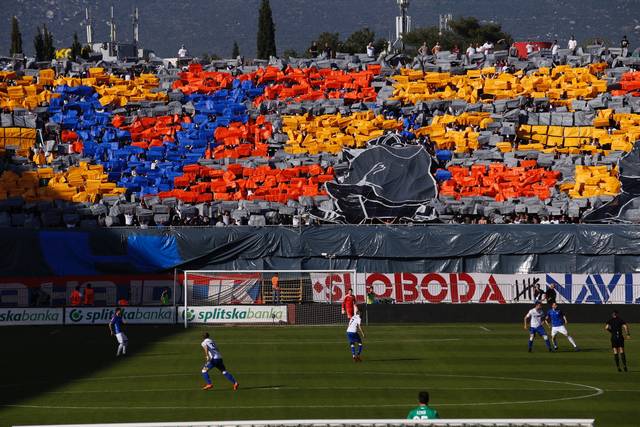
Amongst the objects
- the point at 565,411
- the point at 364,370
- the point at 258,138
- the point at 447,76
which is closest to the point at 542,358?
the point at 364,370

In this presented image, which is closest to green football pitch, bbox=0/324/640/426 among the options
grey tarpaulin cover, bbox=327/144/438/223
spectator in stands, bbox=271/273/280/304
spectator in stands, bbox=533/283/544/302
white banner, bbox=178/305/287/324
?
white banner, bbox=178/305/287/324

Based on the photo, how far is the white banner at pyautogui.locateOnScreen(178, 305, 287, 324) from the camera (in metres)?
51.0

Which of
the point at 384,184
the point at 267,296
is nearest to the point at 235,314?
the point at 267,296

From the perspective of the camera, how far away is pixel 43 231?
5916 cm

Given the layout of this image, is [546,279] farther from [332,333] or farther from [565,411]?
[565,411]

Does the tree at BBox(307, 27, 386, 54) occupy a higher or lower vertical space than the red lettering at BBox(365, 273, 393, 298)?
higher

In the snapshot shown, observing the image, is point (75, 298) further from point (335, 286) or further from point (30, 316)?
point (335, 286)

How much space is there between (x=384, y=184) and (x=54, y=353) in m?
27.4

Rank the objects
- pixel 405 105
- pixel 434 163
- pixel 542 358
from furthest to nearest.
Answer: pixel 405 105 < pixel 434 163 < pixel 542 358

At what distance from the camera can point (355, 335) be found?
37438 mm

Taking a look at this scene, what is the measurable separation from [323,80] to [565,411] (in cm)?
4990

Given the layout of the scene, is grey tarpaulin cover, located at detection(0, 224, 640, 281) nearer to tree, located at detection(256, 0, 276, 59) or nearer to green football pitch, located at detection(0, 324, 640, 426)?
green football pitch, located at detection(0, 324, 640, 426)

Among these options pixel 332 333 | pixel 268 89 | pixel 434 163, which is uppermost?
pixel 268 89

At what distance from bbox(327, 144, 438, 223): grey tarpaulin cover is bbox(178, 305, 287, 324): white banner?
12.2 m
